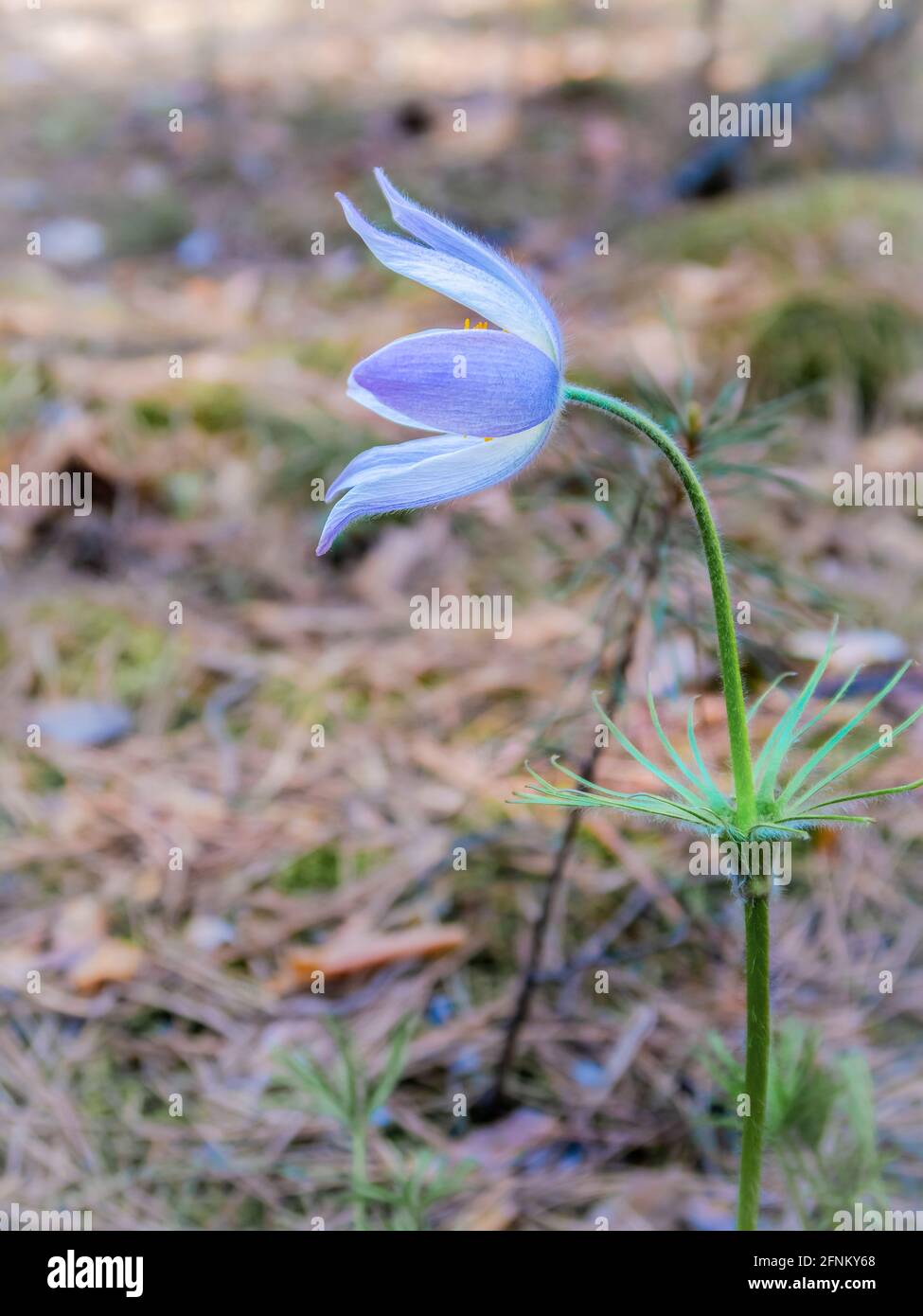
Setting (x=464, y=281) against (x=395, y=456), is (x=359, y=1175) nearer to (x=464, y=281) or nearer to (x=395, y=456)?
(x=395, y=456)

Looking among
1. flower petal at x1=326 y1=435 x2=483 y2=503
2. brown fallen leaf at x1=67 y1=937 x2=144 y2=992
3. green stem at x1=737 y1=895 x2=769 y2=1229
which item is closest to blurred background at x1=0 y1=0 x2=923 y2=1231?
brown fallen leaf at x1=67 y1=937 x2=144 y2=992

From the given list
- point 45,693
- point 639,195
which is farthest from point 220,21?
point 45,693

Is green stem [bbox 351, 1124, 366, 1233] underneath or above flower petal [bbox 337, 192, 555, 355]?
underneath

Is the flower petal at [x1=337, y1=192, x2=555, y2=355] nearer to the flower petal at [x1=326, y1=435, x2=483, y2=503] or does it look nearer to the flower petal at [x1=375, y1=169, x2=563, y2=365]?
the flower petal at [x1=375, y1=169, x2=563, y2=365]

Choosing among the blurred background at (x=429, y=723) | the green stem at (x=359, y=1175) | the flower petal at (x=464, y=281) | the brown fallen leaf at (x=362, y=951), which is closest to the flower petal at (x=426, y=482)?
the flower petal at (x=464, y=281)

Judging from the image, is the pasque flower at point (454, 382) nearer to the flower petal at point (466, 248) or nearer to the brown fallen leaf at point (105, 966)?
the flower petal at point (466, 248)

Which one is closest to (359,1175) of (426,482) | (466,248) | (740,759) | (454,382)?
(740,759)
